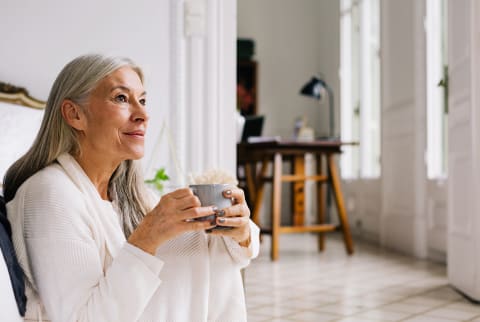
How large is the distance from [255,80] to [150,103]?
466cm

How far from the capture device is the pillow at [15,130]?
1.91m

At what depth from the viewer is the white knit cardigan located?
102 cm

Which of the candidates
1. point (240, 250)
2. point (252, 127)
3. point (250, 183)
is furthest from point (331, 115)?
point (240, 250)

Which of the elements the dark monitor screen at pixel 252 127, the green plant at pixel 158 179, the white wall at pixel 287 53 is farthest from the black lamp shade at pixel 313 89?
the green plant at pixel 158 179

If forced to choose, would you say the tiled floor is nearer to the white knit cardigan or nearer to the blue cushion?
the white knit cardigan

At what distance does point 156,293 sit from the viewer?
3.92ft

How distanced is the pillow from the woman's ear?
769mm

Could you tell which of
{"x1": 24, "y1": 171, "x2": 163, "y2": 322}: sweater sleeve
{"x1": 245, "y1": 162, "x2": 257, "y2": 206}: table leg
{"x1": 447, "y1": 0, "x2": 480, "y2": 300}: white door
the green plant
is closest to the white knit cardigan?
{"x1": 24, "y1": 171, "x2": 163, "y2": 322}: sweater sleeve

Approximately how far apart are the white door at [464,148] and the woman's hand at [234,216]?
185cm

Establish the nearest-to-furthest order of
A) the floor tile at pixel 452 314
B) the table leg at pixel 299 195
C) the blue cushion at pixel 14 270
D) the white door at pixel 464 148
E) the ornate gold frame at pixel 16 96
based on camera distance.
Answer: the blue cushion at pixel 14 270 < the ornate gold frame at pixel 16 96 < the floor tile at pixel 452 314 < the white door at pixel 464 148 < the table leg at pixel 299 195

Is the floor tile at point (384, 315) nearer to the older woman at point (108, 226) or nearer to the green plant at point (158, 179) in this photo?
the green plant at point (158, 179)

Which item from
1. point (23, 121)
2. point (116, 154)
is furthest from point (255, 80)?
point (116, 154)

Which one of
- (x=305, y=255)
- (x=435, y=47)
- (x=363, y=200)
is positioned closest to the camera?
(x=435, y=47)

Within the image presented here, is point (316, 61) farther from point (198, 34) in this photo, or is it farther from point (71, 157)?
point (71, 157)
